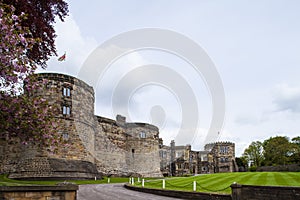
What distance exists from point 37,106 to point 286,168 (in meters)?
41.4

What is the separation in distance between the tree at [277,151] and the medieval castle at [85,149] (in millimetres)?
17215

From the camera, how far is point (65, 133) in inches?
1216

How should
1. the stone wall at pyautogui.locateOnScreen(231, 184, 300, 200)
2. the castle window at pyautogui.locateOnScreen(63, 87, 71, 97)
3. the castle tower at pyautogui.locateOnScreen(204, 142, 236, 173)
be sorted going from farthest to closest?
the castle tower at pyautogui.locateOnScreen(204, 142, 236, 173) < the castle window at pyautogui.locateOnScreen(63, 87, 71, 97) < the stone wall at pyautogui.locateOnScreen(231, 184, 300, 200)

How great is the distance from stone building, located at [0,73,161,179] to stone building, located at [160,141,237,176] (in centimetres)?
2299

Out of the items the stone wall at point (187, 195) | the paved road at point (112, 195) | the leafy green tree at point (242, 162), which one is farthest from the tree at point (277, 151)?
the paved road at point (112, 195)

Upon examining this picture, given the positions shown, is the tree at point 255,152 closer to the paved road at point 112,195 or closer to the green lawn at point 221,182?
the green lawn at point 221,182

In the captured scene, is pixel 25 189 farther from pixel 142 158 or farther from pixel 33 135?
pixel 142 158

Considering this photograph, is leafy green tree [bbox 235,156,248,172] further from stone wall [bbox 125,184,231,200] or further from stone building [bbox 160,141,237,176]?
stone wall [bbox 125,184,231,200]

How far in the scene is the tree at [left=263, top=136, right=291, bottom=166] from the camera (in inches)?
2489

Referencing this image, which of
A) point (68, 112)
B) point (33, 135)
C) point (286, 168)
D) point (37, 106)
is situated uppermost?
point (68, 112)

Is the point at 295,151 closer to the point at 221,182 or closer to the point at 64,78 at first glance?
the point at 221,182

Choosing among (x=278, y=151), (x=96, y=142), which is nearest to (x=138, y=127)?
(x=96, y=142)

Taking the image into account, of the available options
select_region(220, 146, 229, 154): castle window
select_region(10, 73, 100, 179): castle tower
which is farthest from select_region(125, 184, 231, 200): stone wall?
select_region(220, 146, 229, 154): castle window

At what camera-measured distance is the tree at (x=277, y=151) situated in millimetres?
63225
